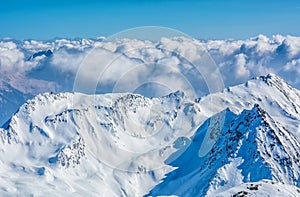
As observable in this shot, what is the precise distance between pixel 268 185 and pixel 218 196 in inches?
542

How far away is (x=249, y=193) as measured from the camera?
380 feet

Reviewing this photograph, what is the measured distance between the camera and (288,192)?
121 meters

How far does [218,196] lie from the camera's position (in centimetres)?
11906

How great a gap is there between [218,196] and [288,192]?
1797 centimetres

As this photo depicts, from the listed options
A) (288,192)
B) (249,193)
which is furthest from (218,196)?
(288,192)

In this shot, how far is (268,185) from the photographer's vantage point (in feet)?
401

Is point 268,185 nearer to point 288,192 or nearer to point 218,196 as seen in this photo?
point 288,192

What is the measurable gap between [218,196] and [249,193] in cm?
784

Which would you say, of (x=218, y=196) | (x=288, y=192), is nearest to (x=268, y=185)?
(x=288, y=192)

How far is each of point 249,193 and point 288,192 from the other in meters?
11.9

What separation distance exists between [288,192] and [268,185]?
5123 mm
